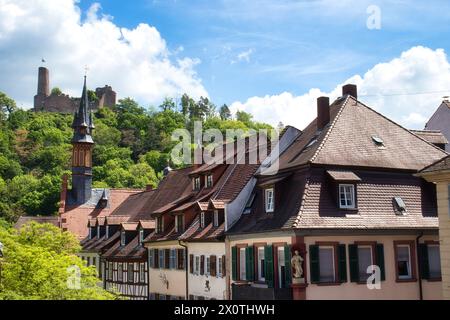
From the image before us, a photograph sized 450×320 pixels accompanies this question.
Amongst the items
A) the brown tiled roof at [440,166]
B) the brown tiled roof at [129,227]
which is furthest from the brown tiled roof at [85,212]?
the brown tiled roof at [440,166]

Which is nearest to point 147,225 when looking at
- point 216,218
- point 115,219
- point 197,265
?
point 197,265

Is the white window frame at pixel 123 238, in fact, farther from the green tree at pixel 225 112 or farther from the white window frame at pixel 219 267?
the green tree at pixel 225 112

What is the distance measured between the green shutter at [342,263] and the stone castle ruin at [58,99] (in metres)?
135

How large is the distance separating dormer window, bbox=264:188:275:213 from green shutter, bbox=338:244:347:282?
365cm

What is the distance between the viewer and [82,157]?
230 ft

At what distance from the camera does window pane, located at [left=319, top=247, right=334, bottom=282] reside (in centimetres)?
2412

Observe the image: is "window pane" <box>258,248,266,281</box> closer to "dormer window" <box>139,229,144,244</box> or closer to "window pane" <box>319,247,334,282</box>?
"window pane" <box>319,247,334,282</box>

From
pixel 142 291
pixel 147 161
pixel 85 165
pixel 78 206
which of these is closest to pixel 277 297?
pixel 142 291

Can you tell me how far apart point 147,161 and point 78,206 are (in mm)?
43649

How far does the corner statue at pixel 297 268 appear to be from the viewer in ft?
76.2

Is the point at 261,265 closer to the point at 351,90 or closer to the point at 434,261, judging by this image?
the point at 434,261

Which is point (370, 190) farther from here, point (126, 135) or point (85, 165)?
point (126, 135)

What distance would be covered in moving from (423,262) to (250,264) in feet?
24.0

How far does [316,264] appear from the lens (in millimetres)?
23719
